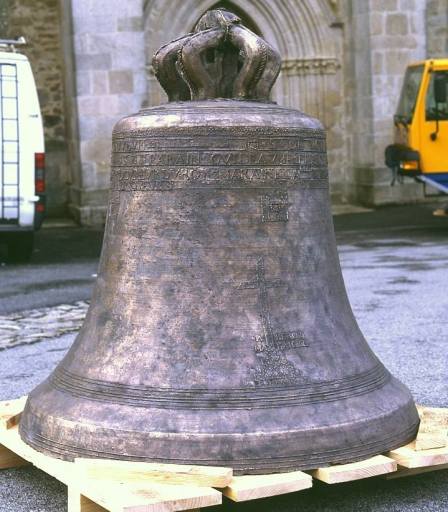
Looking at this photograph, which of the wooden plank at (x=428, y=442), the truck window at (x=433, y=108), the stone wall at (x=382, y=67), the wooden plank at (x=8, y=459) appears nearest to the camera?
the wooden plank at (x=428, y=442)

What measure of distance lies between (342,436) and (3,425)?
121 centimetres

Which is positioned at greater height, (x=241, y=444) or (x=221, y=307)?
(x=221, y=307)

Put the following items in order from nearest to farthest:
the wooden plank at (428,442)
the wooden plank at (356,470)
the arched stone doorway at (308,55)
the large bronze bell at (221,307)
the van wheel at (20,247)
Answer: the wooden plank at (356,470), the large bronze bell at (221,307), the wooden plank at (428,442), the van wheel at (20,247), the arched stone doorway at (308,55)

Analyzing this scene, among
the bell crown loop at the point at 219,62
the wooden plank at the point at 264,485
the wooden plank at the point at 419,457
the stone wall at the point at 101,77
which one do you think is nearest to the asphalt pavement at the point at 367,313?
the wooden plank at the point at 419,457

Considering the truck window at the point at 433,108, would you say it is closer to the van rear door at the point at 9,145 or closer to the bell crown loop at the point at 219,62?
the van rear door at the point at 9,145

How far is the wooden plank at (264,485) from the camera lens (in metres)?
3.36

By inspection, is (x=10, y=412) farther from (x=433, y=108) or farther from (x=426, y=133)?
(x=433, y=108)

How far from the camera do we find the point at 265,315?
3771 mm

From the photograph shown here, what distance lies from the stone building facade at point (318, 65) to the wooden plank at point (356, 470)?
14683mm

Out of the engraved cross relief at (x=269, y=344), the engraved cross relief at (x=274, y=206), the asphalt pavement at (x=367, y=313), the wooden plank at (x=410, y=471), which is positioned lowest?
the asphalt pavement at (x=367, y=313)

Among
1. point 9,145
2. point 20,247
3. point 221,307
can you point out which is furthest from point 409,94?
point 221,307

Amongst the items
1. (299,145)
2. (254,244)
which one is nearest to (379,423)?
(254,244)

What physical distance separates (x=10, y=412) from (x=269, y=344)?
3.59 ft

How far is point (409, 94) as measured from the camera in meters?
15.8
